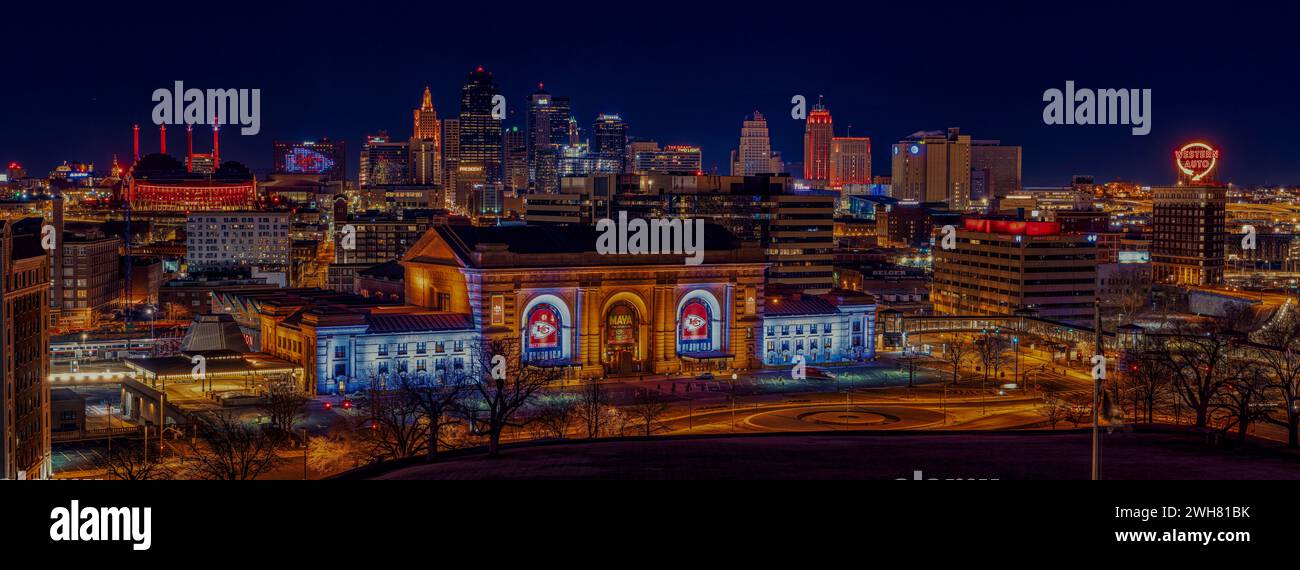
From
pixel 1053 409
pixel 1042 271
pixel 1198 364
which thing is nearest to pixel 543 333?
pixel 1053 409

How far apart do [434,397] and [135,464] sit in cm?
2016

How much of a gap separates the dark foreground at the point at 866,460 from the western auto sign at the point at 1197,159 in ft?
482

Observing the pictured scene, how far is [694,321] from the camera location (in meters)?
99.1

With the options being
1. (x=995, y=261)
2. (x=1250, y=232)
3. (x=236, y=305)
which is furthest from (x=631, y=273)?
(x=1250, y=232)

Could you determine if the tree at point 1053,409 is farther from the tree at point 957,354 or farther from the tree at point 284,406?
the tree at point 284,406

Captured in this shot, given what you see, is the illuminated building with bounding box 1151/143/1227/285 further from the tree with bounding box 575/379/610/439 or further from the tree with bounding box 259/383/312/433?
the tree with bounding box 259/383/312/433

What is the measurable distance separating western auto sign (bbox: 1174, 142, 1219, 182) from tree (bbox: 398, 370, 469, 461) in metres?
132

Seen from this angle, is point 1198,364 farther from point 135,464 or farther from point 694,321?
point 135,464

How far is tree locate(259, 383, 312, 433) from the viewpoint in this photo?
70.3 meters

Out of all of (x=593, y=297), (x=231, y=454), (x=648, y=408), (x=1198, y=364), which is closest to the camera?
(x=231, y=454)

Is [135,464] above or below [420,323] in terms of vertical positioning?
below

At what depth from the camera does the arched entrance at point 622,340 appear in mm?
96625

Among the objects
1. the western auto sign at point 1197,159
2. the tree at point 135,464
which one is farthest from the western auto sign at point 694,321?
the western auto sign at point 1197,159
